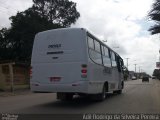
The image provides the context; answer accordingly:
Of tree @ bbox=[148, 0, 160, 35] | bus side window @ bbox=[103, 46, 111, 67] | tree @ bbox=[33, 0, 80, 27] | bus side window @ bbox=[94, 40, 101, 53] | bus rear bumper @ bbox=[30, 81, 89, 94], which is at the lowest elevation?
bus rear bumper @ bbox=[30, 81, 89, 94]

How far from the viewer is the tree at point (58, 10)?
53.3m

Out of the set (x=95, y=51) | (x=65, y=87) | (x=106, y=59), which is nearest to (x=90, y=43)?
(x=95, y=51)

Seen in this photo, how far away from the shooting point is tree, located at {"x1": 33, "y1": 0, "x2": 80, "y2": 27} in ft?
175

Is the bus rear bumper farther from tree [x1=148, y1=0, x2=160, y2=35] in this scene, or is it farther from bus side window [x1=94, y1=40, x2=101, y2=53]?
tree [x1=148, y1=0, x2=160, y2=35]

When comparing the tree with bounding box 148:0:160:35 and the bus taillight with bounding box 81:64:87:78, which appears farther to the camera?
the tree with bounding box 148:0:160:35

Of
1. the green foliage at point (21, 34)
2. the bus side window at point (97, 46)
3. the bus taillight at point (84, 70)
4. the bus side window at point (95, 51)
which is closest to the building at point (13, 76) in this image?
the green foliage at point (21, 34)

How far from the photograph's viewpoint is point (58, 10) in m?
54.8

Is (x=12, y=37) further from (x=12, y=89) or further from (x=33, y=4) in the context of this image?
(x=12, y=89)

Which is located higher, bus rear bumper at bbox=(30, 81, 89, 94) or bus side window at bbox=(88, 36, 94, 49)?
bus side window at bbox=(88, 36, 94, 49)

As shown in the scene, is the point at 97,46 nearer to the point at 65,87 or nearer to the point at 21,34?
the point at 65,87

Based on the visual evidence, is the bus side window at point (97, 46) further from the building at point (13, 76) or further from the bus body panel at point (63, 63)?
the building at point (13, 76)

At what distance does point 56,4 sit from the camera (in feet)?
178

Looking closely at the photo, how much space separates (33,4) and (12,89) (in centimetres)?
2233

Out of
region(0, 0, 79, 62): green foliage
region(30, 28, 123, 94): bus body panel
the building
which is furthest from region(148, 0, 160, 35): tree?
region(0, 0, 79, 62): green foliage
